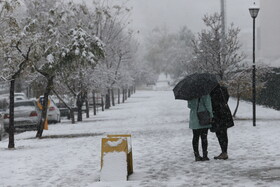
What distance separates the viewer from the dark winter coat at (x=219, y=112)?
33.1ft

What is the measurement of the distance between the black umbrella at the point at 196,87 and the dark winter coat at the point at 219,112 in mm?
301

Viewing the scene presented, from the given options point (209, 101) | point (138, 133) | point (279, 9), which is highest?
point (279, 9)

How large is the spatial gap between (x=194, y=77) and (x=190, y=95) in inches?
20.3

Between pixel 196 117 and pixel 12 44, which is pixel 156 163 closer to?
pixel 196 117

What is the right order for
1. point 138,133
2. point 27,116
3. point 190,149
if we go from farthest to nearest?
point 27,116, point 138,133, point 190,149

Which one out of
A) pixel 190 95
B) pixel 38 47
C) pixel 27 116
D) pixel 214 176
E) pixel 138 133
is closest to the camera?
pixel 214 176

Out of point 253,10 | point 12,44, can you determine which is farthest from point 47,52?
point 253,10

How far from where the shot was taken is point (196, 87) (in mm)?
9891

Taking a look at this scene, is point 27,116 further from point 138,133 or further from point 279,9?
point 279,9

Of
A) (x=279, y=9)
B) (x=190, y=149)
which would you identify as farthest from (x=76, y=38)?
(x=279, y=9)

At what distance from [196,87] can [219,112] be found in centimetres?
73

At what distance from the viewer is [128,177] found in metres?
8.79

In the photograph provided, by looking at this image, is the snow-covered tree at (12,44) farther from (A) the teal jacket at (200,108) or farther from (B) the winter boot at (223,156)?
(B) the winter boot at (223,156)

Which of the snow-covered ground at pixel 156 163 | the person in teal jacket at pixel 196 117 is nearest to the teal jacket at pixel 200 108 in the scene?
the person in teal jacket at pixel 196 117
